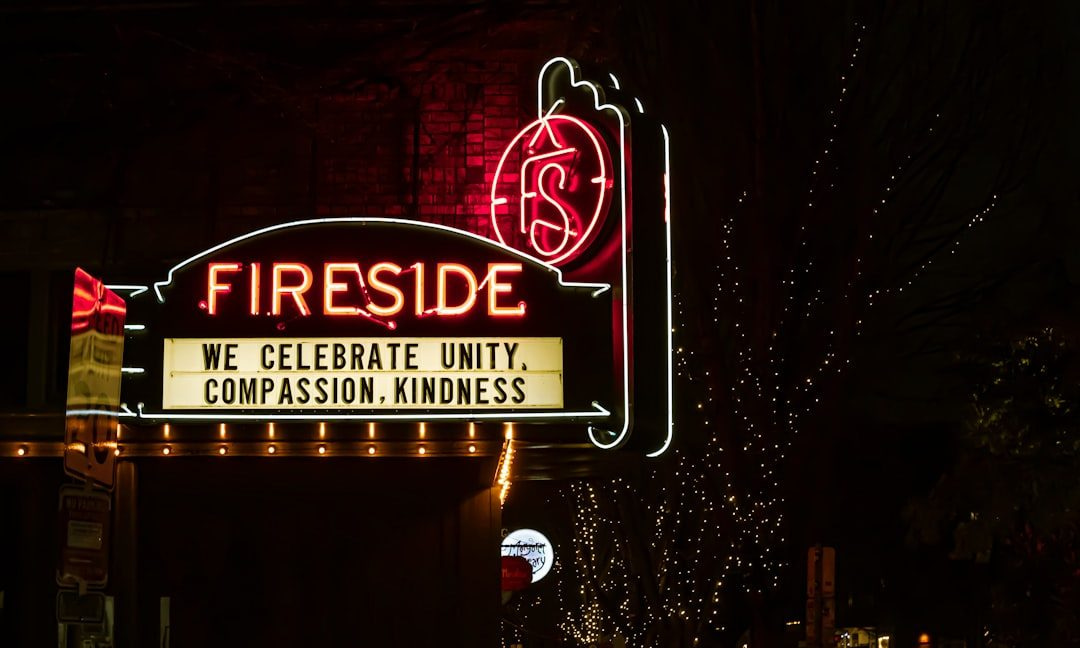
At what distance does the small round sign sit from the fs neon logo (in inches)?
451

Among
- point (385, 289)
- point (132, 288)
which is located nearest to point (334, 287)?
point (385, 289)

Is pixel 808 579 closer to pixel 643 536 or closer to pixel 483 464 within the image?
pixel 643 536

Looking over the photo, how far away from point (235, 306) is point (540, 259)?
218 cm

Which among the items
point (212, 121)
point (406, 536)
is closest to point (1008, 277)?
point (406, 536)

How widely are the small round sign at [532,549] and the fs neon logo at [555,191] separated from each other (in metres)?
11.5

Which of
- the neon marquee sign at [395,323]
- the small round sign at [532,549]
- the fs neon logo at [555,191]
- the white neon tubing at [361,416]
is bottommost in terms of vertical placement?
the small round sign at [532,549]

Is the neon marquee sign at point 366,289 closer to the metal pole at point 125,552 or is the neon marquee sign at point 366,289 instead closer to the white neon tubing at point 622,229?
the white neon tubing at point 622,229

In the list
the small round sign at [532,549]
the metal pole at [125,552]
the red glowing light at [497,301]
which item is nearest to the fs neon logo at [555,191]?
the red glowing light at [497,301]

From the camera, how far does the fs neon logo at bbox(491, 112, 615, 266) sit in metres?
9.73

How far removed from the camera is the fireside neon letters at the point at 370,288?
9.48m

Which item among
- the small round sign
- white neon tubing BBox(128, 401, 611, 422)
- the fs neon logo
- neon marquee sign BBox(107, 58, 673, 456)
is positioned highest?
the fs neon logo

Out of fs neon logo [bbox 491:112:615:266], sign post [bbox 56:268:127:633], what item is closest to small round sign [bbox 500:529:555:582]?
fs neon logo [bbox 491:112:615:266]

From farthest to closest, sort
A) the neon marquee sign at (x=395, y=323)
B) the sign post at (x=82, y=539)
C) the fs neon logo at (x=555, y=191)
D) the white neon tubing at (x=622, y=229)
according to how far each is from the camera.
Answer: the fs neon logo at (x=555, y=191), the neon marquee sign at (x=395, y=323), the white neon tubing at (x=622, y=229), the sign post at (x=82, y=539)

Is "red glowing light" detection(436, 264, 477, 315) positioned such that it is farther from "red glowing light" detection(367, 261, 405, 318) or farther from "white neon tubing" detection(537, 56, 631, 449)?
"white neon tubing" detection(537, 56, 631, 449)
